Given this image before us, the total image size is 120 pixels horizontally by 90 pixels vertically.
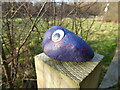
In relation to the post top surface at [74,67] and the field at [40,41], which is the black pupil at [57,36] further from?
the field at [40,41]

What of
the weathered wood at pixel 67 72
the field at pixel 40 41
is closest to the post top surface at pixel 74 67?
the weathered wood at pixel 67 72

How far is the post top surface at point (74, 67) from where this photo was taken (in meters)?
0.86

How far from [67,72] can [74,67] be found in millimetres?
87

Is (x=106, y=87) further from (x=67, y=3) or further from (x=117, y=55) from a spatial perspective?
(x=67, y=3)

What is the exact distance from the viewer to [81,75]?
86 cm

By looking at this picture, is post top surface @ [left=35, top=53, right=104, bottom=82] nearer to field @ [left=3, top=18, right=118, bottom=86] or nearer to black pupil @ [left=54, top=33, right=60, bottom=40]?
black pupil @ [left=54, top=33, right=60, bottom=40]

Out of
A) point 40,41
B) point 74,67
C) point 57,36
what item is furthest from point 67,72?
point 40,41

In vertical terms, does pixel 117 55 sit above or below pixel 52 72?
below

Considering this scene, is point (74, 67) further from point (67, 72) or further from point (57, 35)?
point (57, 35)

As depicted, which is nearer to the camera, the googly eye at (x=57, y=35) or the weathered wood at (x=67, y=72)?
the weathered wood at (x=67, y=72)

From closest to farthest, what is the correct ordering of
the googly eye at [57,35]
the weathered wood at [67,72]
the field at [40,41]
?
the weathered wood at [67,72] → the googly eye at [57,35] → the field at [40,41]

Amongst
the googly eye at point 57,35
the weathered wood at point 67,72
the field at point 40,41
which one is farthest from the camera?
the field at point 40,41

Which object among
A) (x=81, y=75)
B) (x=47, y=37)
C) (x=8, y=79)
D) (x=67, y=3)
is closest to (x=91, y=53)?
(x=81, y=75)

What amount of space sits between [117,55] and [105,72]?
0.76 m
